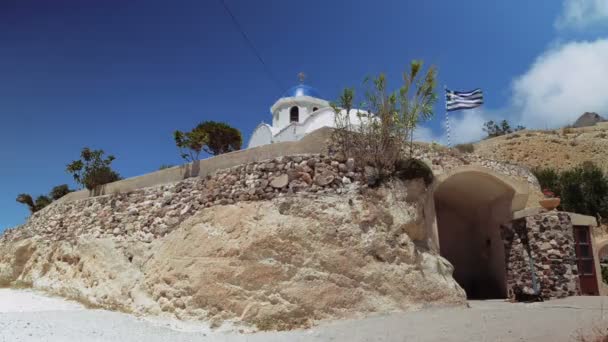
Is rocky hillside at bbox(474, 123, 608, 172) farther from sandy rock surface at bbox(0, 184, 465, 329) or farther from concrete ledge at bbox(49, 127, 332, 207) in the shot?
sandy rock surface at bbox(0, 184, 465, 329)

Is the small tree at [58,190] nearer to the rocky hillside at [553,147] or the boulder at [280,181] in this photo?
the boulder at [280,181]

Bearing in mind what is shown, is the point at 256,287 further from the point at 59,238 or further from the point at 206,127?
the point at 206,127

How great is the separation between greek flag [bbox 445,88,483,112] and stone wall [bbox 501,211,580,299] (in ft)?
32.4

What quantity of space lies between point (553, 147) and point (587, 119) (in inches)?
539

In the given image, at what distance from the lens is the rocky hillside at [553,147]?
1383 inches

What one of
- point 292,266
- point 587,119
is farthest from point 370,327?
point 587,119

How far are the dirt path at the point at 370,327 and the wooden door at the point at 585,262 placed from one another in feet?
6.35

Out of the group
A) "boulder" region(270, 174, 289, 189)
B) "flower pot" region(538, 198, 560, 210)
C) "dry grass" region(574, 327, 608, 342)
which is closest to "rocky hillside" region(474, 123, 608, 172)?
"flower pot" region(538, 198, 560, 210)

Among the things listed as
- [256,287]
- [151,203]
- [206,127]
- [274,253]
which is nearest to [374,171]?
[274,253]

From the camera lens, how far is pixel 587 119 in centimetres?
4616

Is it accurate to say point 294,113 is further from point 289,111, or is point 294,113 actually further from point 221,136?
point 221,136

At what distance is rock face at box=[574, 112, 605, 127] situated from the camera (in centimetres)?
4533

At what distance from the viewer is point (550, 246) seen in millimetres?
10078

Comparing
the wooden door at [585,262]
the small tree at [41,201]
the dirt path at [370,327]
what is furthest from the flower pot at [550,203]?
the small tree at [41,201]
